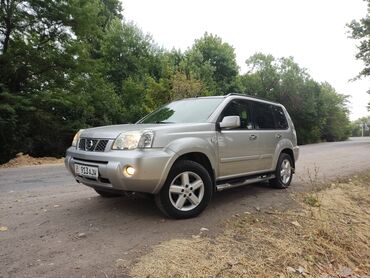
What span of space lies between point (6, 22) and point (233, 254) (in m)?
17.7

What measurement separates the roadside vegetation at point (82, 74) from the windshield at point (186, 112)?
11.5 metres

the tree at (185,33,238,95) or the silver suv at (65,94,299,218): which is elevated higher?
the tree at (185,33,238,95)

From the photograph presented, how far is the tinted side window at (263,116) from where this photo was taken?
6.06 m

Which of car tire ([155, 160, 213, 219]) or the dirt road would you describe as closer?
the dirt road

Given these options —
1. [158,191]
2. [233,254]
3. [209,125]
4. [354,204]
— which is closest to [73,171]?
[158,191]

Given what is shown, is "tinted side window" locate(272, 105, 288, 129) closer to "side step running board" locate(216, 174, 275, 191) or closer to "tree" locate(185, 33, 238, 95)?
"side step running board" locate(216, 174, 275, 191)

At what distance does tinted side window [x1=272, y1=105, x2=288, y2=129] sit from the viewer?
265 inches

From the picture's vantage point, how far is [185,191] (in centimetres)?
443

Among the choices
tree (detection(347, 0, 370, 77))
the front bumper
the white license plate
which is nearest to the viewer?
the front bumper

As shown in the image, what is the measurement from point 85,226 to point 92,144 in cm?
106

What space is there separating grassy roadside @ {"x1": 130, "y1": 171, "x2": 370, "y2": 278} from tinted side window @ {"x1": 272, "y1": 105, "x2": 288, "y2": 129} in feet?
6.10

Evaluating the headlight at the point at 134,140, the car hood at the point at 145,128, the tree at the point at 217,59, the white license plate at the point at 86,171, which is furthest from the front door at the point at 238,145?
the tree at the point at 217,59

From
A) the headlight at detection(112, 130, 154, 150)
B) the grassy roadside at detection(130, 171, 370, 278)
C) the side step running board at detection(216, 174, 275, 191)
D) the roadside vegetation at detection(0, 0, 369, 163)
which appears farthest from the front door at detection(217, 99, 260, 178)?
the roadside vegetation at detection(0, 0, 369, 163)

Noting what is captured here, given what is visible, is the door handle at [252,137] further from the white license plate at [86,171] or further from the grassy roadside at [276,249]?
the white license plate at [86,171]
